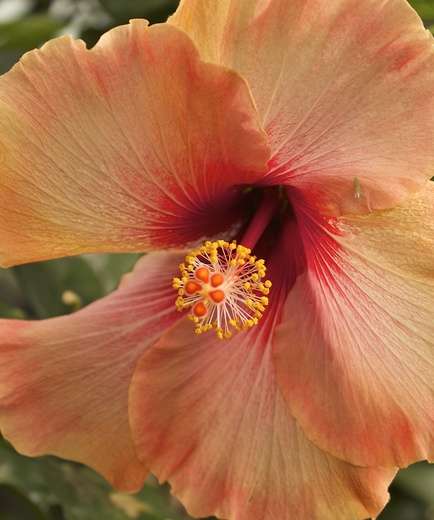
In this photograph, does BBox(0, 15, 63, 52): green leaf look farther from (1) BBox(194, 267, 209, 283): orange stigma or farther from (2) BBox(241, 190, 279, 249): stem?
(1) BBox(194, 267, 209, 283): orange stigma

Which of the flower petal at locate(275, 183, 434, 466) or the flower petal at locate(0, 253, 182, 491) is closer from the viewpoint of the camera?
the flower petal at locate(275, 183, 434, 466)

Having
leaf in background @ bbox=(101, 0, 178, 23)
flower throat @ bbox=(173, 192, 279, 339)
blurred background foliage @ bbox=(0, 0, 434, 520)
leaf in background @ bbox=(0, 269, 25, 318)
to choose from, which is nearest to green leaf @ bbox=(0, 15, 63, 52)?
blurred background foliage @ bbox=(0, 0, 434, 520)

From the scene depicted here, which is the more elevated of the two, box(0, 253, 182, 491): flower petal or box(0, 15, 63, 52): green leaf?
box(0, 15, 63, 52): green leaf

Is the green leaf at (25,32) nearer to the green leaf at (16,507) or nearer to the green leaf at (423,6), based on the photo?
the green leaf at (423,6)

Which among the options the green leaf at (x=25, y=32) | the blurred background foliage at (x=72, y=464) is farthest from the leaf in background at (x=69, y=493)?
the green leaf at (x=25, y=32)

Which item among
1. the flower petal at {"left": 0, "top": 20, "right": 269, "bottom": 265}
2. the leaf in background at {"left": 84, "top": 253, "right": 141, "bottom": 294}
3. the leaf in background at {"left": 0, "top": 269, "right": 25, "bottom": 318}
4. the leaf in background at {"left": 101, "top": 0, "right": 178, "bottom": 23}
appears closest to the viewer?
the flower petal at {"left": 0, "top": 20, "right": 269, "bottom": 265}

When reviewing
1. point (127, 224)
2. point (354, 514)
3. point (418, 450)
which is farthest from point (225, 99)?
point (354, 514)

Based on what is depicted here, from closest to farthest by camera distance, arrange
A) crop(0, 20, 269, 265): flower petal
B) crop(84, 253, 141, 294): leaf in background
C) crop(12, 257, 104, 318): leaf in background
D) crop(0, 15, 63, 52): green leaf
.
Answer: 1. crop(0, 20, 269, 265): flower petal
2. crop(0, 15, 63, 52): green leaf
3. crop(12, 257, 104, 318): leaf in background
4. crop(84, 253, 141, 294): leaf in background
